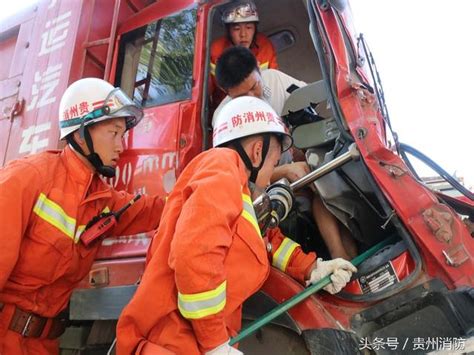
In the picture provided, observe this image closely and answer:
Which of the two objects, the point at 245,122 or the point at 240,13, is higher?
the point at 240,13

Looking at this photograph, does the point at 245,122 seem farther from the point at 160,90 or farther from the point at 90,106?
the point at 160,90

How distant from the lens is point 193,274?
4.14 ft

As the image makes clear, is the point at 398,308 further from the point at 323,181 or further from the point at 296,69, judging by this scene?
the point at 296,69

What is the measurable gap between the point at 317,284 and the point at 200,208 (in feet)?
2.07

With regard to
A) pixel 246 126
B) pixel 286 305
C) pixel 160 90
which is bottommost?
pixel 286 305

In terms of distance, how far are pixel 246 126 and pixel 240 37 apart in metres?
1.45

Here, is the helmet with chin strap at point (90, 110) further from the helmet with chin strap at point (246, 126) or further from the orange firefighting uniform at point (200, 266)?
the orange firefighting uniform at point (200, 266)

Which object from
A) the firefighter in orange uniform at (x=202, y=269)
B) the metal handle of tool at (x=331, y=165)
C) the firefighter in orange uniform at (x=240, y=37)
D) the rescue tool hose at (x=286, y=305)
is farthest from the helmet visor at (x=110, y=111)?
the rescue tool hose at (x=286, y=305)

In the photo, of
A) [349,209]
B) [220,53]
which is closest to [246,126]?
[349,209]

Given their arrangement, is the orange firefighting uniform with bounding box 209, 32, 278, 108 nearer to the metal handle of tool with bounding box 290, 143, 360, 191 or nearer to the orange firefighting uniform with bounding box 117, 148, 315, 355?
the metal handle of tool with bounding box 290, 143, 360, 191

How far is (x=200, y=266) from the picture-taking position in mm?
1267

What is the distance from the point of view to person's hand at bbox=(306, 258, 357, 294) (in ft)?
5.43

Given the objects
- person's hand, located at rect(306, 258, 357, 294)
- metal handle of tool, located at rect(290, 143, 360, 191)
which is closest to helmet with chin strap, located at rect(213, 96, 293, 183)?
metal handle of tool, located at rect(290, 143, 360, 191)

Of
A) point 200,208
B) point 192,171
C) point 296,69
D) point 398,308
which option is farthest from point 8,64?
point 398,308
